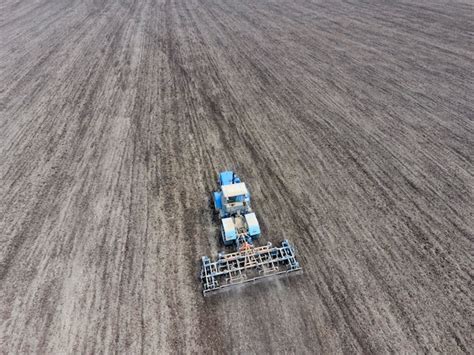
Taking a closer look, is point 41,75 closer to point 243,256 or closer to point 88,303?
point 88,303

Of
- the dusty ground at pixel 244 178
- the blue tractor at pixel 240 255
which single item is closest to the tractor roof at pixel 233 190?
the blue tractor at pixel 240 255

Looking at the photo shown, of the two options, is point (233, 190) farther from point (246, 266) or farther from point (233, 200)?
point (246, 266)

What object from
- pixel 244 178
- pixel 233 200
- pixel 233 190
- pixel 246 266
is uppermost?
pixel 233 190

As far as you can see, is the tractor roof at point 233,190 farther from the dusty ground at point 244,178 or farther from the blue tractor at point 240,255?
the dusty ground at point 244,178

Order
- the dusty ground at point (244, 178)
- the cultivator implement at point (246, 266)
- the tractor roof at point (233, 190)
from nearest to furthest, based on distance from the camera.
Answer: the dusty ground at point (244, 178)
the cultivator implement at point (246, 266)
the tractor roof at point (233, 190)

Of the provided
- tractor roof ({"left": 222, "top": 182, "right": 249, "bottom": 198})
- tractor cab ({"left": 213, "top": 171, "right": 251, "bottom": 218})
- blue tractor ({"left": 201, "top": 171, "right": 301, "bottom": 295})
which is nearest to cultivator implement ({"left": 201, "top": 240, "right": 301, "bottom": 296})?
blue tractor ({"left": 201, "top": 171, "right": 301, "bottom": 295})

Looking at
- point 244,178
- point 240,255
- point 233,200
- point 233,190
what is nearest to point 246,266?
point 240,255
